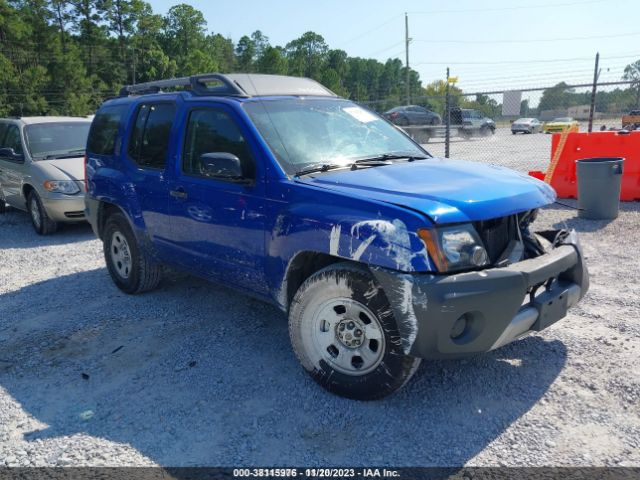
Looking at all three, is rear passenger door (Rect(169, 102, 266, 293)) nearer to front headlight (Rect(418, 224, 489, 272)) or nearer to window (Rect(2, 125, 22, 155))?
front headlight (Rect(418, 224, 489, 272))

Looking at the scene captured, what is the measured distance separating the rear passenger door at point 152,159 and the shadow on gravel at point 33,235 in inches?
149

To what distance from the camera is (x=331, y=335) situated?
3.36 meters

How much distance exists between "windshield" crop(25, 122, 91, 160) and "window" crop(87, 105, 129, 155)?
3377 millimetres

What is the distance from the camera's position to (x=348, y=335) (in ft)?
10.7

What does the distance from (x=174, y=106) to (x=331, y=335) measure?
2489mm

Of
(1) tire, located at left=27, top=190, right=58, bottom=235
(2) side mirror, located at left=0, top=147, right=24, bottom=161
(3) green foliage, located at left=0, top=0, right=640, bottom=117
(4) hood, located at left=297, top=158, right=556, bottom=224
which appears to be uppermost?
(3) green foliage, located at left=0, top=0, right=640, bottom=117

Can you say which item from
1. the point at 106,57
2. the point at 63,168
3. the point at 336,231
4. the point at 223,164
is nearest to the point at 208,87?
the point at 223,164

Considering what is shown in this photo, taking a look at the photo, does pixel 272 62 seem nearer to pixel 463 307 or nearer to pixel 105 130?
pixel 105 130

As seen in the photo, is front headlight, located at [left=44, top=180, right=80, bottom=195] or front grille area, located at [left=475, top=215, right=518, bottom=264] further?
front headlight, located at [left=44, top=180, right=80, bottom=195]

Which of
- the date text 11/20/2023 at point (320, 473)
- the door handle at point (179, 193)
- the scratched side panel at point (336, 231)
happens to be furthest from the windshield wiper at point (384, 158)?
the date text 11/20/2023 at point (320, 473)

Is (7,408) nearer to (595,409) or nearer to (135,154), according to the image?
(135,154)

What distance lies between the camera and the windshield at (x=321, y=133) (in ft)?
12.2

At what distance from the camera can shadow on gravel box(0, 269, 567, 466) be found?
2.91 metres

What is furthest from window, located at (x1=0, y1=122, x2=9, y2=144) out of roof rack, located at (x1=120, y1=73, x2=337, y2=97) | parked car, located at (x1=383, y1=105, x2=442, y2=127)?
parked car, located at (x1=383, y1=105, x2=442, y2=127)
